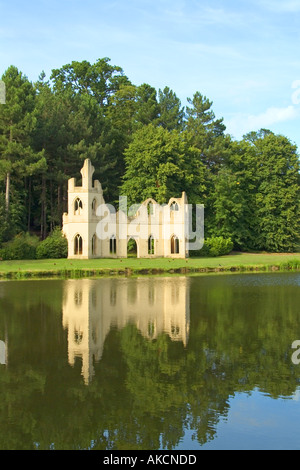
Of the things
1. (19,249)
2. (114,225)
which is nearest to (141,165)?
(114,225)

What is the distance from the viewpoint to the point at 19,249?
44688 millimetres

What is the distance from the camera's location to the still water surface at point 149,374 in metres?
9.30

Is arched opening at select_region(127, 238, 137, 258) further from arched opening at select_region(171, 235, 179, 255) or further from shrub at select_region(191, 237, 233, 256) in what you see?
shrub at select_region(191, 237, 233, 256)

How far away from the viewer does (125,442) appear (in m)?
8.98

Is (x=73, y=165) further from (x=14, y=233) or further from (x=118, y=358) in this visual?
(x=118, y=358)

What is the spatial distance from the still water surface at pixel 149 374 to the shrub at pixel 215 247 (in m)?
28.1

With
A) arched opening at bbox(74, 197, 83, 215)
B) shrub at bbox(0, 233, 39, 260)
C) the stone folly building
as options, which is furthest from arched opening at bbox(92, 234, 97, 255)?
shrub at bbox(0, 233, 39, 260)

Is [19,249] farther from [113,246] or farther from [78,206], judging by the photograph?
[113,246]

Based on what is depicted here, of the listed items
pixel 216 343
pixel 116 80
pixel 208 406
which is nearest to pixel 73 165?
pixel 116 80

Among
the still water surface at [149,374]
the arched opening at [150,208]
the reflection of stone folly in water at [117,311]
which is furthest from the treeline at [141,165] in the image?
the still water surface at [149,374]

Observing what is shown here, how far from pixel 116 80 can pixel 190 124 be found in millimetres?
16489

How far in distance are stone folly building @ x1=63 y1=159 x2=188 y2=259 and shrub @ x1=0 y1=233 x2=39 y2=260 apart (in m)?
3.18

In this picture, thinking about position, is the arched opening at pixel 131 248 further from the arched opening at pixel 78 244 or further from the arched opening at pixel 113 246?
the arched opening at pixel 78 244

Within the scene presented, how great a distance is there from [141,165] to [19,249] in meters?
15.9
